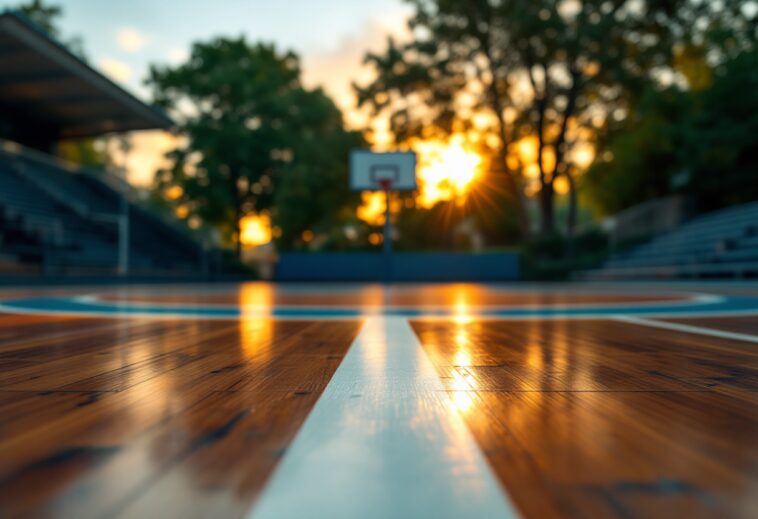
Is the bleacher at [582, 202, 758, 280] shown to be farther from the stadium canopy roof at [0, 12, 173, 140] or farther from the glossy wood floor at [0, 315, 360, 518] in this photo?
the stadium canopy roof at [0, 12, 173, 140]

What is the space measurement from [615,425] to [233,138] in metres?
19.2

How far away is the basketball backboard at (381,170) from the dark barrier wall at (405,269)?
18.2ft

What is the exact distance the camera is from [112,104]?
Answer: 15.3 metres

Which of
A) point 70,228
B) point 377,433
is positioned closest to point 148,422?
point 377,433

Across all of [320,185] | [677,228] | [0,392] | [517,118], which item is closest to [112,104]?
[320,185]

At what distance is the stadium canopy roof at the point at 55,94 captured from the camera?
39.2ft

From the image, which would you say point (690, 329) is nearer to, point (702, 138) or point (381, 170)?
point (381, 170)

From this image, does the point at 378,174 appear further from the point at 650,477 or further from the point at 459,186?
the point at 650,477

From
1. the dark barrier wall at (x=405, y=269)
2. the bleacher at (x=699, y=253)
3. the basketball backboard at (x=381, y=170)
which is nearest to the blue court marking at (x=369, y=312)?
the bleacher at (x=699, y=253)

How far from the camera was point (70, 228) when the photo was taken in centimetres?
1364

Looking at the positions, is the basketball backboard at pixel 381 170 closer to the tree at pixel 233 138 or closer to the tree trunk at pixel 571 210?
the tree at pixel 233 138

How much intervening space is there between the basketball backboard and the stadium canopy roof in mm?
7629

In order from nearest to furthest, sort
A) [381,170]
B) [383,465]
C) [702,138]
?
[383,465], [381,170], [702,138]

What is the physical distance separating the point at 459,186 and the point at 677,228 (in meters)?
10.1
